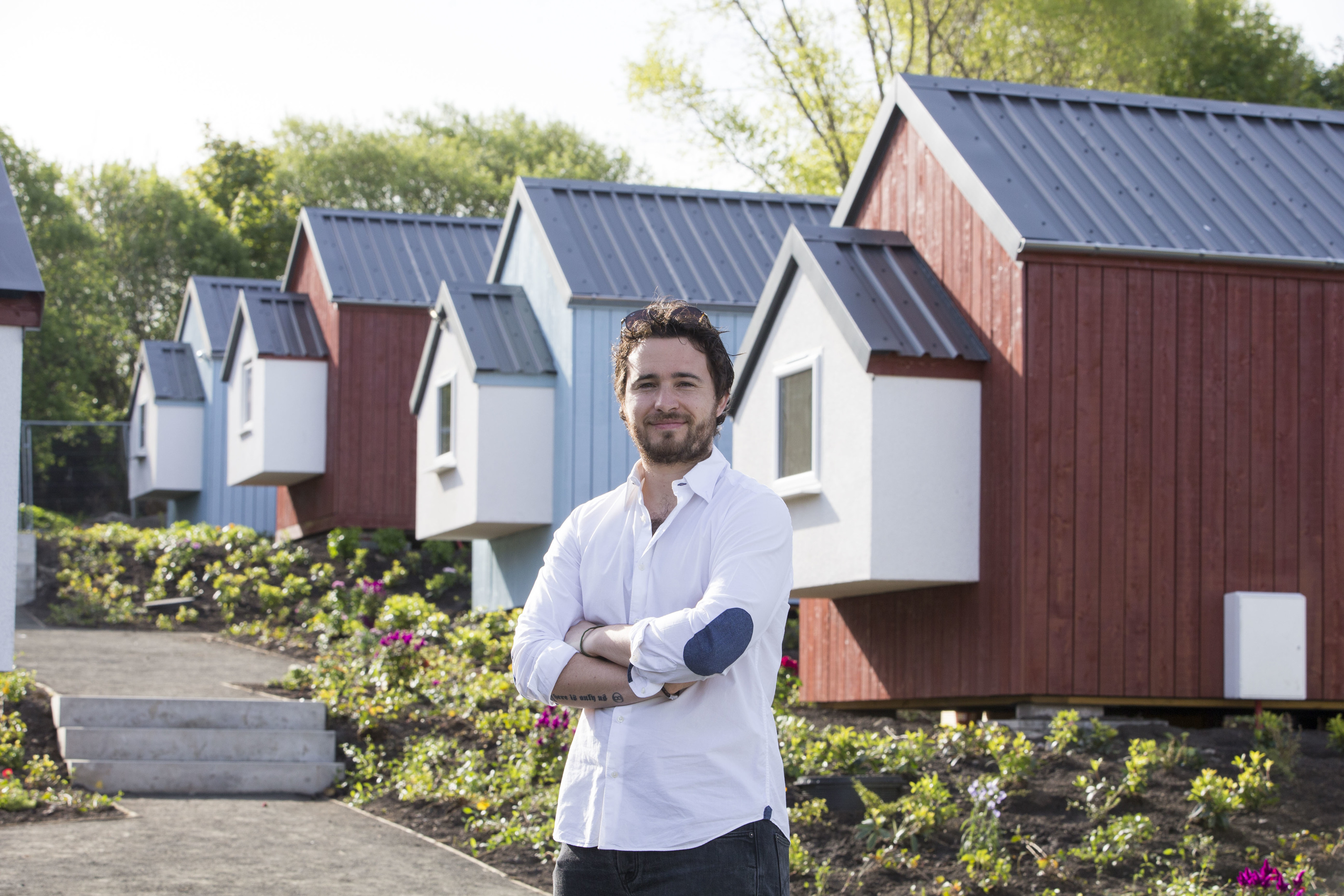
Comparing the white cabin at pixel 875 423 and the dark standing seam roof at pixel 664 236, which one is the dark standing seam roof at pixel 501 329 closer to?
the dark standing seam roof at pixel 664 236

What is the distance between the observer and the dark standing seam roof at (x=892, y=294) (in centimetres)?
961

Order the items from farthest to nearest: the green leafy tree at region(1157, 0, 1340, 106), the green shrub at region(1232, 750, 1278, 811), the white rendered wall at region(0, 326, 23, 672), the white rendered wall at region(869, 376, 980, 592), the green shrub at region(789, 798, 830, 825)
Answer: the green leafy tree at region(1157, 0, 1340, 106)
the white rendered wall at region(869, 376, 980, 592)
the green shrub at region(789, 798, 830, 825)
the green shrub at region(1232, 750, 1278, 811)
the white rendered wall at region(0, 326, 23, 672)

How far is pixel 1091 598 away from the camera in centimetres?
926

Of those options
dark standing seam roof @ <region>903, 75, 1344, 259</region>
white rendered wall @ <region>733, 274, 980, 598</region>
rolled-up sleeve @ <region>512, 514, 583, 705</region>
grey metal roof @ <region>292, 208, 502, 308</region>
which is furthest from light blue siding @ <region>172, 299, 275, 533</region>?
rolled-up sleeve @ <region>512, 514, 583, 705</region>

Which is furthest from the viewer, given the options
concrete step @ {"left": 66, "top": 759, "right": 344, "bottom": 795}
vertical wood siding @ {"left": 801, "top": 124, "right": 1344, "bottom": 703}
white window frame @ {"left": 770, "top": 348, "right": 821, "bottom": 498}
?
white window frame @ {"left": 770, "top": 348, "right": 821, "bottom": 498}

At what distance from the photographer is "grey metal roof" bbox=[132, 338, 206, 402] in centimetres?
2673

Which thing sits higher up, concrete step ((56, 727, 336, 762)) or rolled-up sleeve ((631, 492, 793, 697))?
rolled-up sleeve ((631, 492, 793, 697))

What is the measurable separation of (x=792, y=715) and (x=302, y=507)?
40.5 ft

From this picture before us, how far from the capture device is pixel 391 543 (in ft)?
64.1

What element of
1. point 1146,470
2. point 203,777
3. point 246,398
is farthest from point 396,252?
point 1146,470

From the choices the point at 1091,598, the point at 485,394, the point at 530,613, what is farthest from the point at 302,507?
the point at 530,613

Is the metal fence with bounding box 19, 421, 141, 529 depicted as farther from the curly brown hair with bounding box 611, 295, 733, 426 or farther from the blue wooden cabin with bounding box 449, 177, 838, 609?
the curly brown hair with bounding box 611, 295, 733, 426

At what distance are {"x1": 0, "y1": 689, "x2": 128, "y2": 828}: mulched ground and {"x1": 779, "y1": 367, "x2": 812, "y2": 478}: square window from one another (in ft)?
16.0

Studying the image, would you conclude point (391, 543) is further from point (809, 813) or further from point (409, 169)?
point (409, 169)
